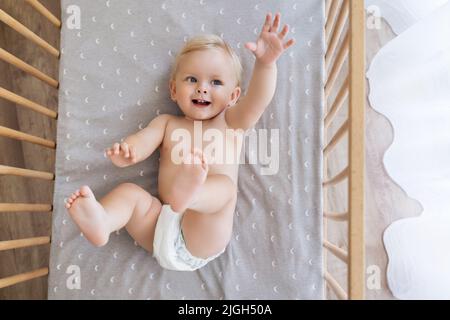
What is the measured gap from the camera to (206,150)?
1.20m

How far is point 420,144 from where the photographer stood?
136 cm

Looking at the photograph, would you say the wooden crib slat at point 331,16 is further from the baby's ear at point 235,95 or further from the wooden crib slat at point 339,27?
the baby's ear at point 235,95

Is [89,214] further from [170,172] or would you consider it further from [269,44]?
[269,44]

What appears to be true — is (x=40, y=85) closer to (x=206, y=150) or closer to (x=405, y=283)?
(x=206, y=150)

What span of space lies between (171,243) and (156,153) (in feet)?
0.83

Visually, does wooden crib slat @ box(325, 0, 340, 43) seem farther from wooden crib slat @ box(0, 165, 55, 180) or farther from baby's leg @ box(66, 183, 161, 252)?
wooden crib slat @ box(0, 165, 55, 180)

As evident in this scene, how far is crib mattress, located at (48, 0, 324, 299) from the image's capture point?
123 cm

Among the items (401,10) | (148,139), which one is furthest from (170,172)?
(401,10)

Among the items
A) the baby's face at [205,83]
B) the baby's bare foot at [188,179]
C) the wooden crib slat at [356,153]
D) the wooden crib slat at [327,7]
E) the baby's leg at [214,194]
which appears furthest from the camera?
the wooden crib slat at [327,7]

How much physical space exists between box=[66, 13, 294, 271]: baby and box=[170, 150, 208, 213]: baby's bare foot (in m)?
0.08

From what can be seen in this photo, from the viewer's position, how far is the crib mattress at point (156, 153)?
48.3 inches

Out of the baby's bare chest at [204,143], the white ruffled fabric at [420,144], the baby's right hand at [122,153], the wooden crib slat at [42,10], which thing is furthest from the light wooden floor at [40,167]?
the baby's right hand at [122,153]

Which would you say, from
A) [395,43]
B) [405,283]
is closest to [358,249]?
[405,283]

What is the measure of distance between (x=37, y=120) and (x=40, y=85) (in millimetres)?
106
